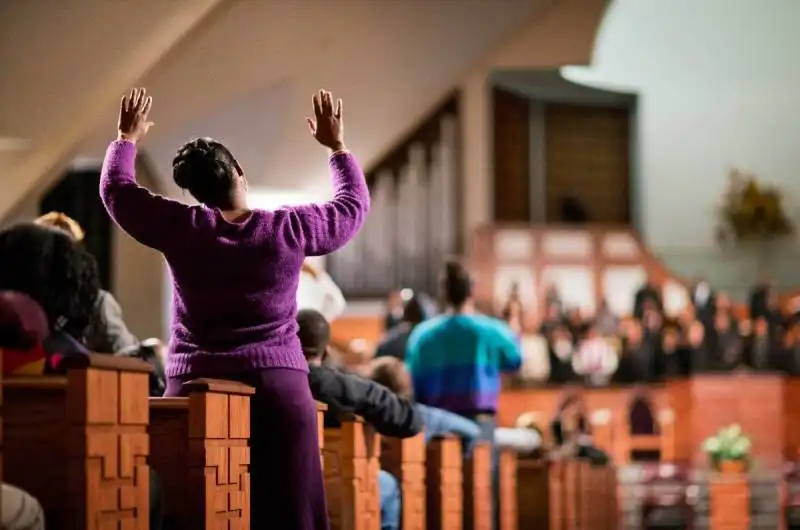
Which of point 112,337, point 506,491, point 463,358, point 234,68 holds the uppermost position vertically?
point 234,68

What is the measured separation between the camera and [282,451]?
3545 millimetres

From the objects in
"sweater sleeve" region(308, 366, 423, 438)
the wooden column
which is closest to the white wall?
the wooden column

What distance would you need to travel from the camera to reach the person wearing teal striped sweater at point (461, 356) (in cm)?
648

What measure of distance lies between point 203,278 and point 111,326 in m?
1.03

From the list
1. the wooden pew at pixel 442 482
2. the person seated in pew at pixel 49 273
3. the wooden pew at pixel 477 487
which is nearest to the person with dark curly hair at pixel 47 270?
the person seated in pew at pixel 49 273

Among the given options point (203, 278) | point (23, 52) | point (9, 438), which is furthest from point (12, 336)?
point (23, 52)

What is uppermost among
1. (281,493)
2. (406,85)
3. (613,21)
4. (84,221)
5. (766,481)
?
(613,21)

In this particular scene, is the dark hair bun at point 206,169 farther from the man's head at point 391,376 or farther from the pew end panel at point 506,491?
the pew end panel at point 506,491

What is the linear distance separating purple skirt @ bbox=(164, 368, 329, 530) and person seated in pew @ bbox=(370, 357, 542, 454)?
1.26 m

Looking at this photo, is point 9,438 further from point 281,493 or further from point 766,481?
point 766,481

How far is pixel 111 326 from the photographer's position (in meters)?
4.51

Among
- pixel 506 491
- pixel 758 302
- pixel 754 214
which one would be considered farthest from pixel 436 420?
pixel 754 214

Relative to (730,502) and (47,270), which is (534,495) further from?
(730,502)

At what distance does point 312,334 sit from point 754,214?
15.1 meters
